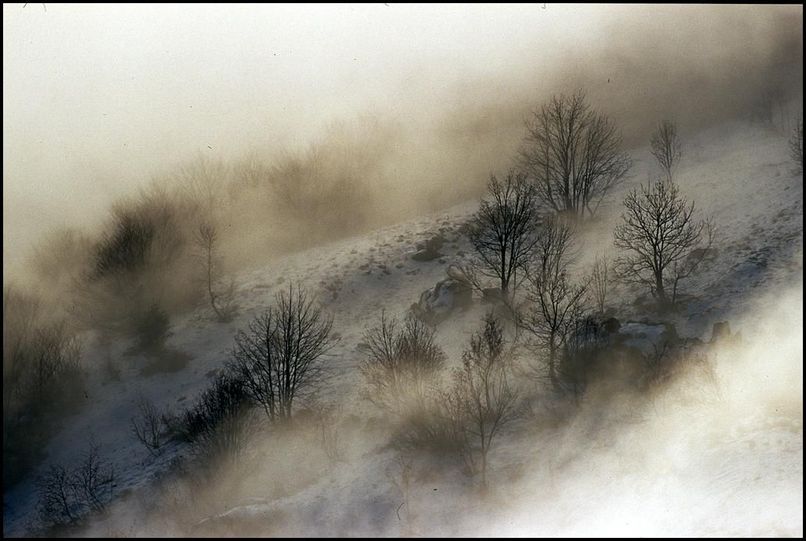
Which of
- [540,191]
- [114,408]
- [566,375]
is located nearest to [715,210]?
[540,191]

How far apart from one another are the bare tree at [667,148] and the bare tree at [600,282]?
11684 millimetres

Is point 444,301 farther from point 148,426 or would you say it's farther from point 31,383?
point 31,383

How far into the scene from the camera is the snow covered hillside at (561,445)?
25891 mm

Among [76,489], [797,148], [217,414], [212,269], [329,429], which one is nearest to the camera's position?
[217,414]

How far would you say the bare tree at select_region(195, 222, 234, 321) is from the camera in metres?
47.1

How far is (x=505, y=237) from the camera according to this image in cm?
4147

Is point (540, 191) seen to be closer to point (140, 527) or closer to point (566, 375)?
point (566, 375)

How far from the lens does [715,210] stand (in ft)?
140

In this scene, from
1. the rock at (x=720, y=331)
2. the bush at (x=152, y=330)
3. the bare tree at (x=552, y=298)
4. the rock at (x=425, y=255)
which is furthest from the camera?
the rock at (x=425, y=255)

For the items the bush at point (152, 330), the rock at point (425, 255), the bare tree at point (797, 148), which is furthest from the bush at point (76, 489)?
the bare tree at point (797, 148)

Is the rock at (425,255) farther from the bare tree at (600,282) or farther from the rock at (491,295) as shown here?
the bare tree at (600,282)

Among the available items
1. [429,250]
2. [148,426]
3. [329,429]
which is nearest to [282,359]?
[329,429]

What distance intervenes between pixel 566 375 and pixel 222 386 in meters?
17.4

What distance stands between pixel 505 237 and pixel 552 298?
23.0ft
